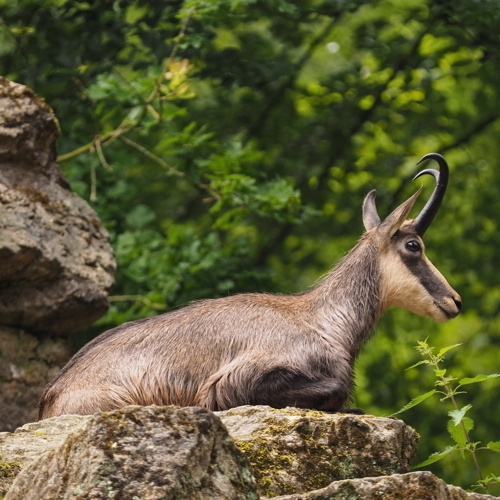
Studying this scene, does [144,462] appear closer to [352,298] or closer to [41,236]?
[352,298]

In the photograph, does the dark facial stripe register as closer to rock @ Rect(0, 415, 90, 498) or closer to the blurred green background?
the blurred green background

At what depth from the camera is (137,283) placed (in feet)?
37.1

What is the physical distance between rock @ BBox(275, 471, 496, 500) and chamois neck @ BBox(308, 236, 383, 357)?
288cm

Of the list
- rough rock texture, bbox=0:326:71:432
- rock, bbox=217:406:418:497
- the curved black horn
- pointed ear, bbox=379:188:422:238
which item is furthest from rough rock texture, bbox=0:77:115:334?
rock, bbox=217:406:418:497

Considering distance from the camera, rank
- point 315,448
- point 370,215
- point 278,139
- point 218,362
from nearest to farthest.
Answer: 1. point 315,448
2. point 218,362
3. point 370,215
4. point 278,139

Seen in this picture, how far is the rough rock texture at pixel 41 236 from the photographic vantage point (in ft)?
26.1

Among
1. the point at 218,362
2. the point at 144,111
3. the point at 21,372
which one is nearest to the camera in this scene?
the point at 218,362

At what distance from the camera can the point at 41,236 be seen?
A: 26.3 ft

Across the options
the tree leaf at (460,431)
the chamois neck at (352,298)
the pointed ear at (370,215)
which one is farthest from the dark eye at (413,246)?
the tree leaf at (460,431)

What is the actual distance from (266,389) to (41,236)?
2.09 m

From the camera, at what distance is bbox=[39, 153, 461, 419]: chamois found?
703cm

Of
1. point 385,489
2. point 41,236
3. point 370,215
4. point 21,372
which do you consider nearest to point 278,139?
point 370,215

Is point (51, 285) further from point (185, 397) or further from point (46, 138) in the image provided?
point (185, 397)

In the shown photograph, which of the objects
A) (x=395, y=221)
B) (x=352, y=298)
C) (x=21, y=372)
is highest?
(x=395, y=221)
